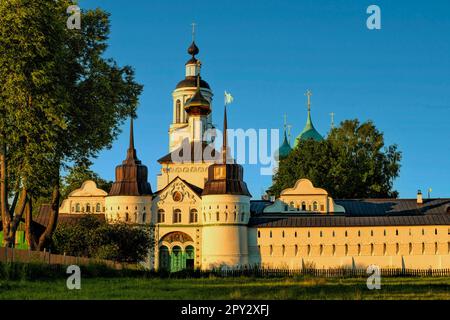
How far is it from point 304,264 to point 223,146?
10.3 metres

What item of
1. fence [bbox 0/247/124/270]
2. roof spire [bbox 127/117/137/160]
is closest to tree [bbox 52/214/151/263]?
roof spire [bbox 127/117/137/160]

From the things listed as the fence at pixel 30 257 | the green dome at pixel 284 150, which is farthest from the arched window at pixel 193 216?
the green dome at pixel 284 150

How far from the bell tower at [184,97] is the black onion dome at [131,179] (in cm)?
1165

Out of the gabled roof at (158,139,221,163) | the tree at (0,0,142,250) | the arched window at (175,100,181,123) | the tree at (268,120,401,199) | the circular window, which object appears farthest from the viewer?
the arched window at (175,100,181,123)

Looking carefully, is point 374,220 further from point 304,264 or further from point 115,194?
point 115,194

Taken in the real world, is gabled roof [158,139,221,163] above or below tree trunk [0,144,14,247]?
above

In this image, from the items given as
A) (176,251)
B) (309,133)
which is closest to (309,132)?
(309,133)

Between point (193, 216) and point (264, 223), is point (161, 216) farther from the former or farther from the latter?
point (264, 223)

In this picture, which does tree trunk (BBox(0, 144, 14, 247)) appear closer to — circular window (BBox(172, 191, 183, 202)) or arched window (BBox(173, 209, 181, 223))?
arched window (BBox(173, 209, 181, 223))

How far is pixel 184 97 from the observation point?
71.8 metres

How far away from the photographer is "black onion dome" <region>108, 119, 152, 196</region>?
56.4 metres

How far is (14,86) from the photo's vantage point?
31000 mm

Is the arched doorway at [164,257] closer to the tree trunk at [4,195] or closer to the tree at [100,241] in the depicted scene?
the tree at [100,241]

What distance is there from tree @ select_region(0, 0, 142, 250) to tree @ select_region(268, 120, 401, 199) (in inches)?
1341
